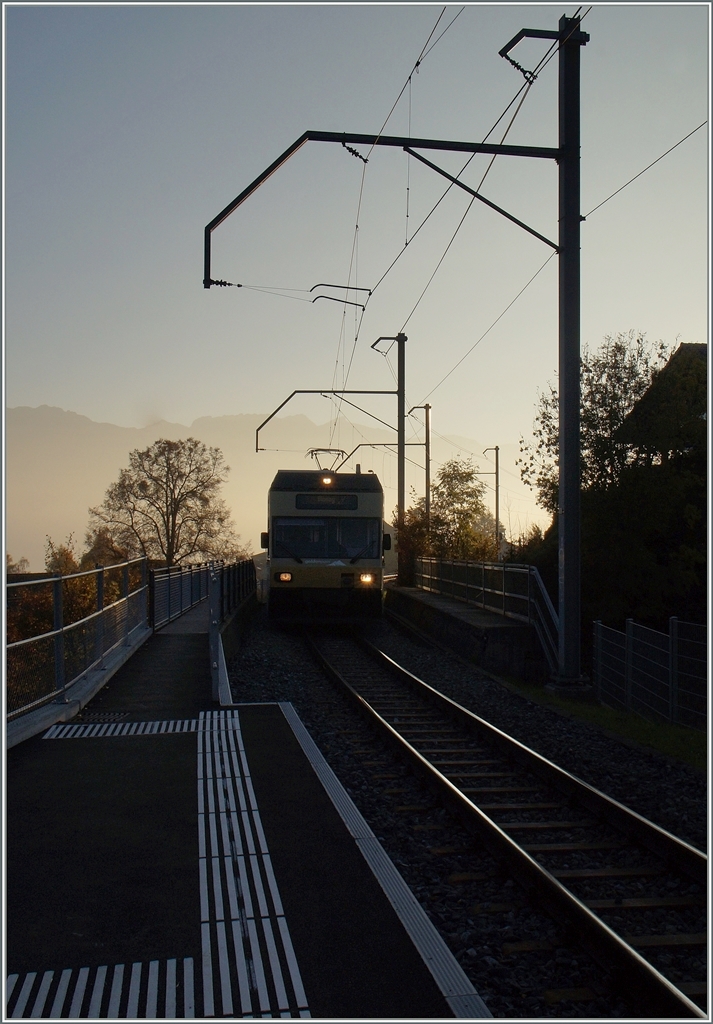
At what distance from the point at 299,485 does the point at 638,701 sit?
1038 cm

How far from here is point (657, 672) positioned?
41.3ft

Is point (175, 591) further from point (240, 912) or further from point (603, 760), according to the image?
point (240, 912)

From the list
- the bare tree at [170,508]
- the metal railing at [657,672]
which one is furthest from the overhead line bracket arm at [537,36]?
the bare tree at [170,508]

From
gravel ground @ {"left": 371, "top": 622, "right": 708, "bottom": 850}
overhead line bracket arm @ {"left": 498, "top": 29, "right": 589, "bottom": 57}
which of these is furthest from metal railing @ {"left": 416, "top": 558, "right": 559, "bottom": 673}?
overhead line bracket arm @ {"left": 498, "top": 29, "right": 589, "bottom": 57}

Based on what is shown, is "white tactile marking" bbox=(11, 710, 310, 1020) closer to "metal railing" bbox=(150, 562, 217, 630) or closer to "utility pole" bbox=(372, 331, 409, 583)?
"metal railing" bbox=(150, 562, 217, 630)

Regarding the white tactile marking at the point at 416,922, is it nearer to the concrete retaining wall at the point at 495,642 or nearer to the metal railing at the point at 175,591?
the concrete retaining wall at the point at 495,642

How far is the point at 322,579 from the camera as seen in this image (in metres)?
21.2

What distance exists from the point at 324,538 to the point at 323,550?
0.29 m

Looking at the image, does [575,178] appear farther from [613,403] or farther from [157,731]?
[613,403]

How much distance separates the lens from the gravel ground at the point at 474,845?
165 inches

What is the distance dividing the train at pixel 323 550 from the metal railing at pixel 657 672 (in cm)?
695

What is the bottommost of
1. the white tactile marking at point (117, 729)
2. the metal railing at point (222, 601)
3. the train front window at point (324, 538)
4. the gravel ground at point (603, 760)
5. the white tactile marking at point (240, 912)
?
the gravel ground at point (603, 760)

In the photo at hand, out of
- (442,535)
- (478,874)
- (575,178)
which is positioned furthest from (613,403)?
(478,874)

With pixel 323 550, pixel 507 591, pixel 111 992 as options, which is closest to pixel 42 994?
pixel 111 992
